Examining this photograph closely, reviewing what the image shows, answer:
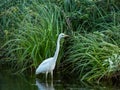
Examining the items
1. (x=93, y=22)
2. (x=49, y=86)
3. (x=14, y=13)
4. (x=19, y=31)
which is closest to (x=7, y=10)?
(x=14, y=13)

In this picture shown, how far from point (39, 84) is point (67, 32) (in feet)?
7.19

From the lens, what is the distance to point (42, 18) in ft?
39.1

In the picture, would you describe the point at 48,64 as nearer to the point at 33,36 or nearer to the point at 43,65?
the point at 43,65

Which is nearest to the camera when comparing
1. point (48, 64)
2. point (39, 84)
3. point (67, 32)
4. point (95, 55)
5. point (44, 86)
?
point (44, 86)

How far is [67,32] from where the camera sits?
12.0 metres

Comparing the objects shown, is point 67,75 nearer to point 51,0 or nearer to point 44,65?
point 44,65

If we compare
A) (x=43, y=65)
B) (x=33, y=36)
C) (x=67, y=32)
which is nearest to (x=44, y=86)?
(x=43, y=65)

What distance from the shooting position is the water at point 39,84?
9.88m

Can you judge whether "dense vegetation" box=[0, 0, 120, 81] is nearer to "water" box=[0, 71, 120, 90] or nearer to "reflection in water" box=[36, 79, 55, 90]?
"water" box=[0, 71, 120, 90]

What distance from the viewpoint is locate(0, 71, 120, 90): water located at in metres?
9.88

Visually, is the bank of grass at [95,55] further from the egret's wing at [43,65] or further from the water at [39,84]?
the egret's wing at [43,65]

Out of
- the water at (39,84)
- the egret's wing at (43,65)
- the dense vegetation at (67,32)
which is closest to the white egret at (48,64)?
the egret's wing at (43,65)

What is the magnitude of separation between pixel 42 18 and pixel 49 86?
240 centimetres

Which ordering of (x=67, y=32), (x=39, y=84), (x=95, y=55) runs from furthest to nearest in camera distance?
(x=67, y=32), (x=95, y=55), (x=39, y=84)
